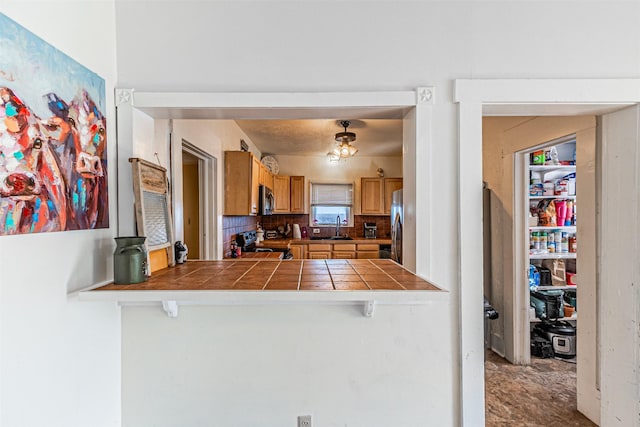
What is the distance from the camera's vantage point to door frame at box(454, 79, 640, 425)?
1291 mm

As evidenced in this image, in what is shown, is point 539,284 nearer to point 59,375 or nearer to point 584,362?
point 584,362

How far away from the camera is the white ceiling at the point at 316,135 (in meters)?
3.59

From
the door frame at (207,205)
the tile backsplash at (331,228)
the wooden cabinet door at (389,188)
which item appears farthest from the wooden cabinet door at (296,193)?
A: the door frame at (207,205)

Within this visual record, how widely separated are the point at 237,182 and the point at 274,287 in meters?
2.16

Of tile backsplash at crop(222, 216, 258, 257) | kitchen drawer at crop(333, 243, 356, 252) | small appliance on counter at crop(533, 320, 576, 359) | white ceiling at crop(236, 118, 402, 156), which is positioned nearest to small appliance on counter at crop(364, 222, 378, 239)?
kitchen drawer at crop(333, 243, 356, 252)

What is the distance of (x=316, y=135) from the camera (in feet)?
13.6

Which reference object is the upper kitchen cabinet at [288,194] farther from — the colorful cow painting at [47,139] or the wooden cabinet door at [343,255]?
the colorful cow painting at [47,139]

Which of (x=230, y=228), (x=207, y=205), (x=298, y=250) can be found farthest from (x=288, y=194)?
(x=207, y=205)

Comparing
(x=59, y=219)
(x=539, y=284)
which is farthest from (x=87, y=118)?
(x=539, y=284)

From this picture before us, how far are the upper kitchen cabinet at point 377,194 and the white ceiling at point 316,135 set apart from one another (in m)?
0.55

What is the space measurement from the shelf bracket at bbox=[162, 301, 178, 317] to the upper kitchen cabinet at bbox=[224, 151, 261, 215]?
1735mm

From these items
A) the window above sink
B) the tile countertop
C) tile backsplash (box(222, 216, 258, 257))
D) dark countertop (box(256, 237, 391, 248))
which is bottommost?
dark countertop (box(256, 237, 391, 248))

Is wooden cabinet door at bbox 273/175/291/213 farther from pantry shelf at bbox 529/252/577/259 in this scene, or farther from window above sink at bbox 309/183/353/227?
pantry shelf at bbox 529/252/577/259

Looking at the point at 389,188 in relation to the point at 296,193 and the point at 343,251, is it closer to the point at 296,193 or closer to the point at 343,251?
the point at 343,251
